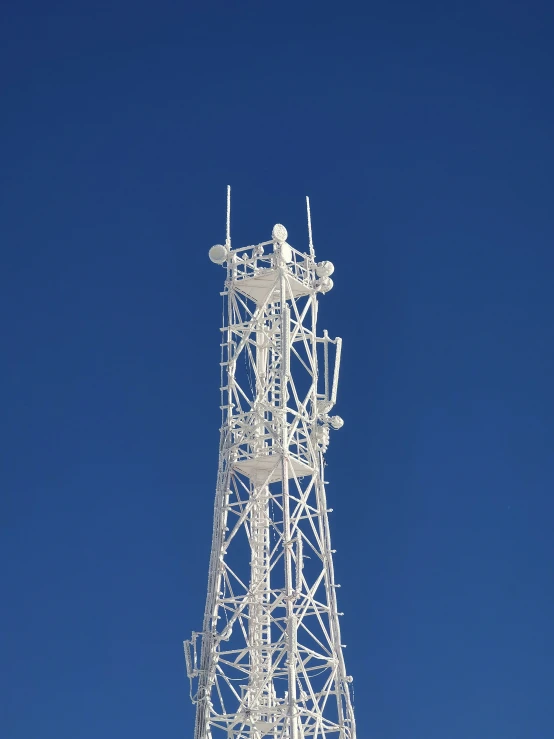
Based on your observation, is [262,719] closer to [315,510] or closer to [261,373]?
[315,510]

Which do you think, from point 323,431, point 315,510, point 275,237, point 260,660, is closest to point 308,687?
point 260,660

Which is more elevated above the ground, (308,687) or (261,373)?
(261,373)

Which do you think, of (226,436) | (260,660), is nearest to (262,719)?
(260,660)

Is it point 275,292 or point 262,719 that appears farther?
point 275,292

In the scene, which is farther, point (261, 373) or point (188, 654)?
point (261, 373)

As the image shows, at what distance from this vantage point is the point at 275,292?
61750mm

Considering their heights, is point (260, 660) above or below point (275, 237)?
below

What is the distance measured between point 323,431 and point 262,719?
12771 millimetres

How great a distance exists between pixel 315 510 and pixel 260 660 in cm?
684

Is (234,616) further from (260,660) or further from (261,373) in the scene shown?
(261,373)

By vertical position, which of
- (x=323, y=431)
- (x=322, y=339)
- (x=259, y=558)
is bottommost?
(x=259, y=558)

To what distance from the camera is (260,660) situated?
57344 millimetres

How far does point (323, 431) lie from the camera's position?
195ft

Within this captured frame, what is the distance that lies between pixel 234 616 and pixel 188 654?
2.57 metres
